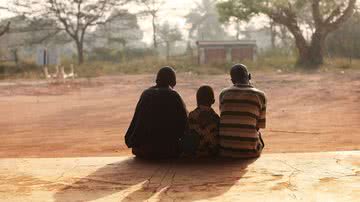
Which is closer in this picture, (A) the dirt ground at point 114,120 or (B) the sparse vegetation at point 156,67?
(A) the dirt ground at point 114,120

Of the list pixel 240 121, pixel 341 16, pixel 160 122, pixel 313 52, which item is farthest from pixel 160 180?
pixel 313 52

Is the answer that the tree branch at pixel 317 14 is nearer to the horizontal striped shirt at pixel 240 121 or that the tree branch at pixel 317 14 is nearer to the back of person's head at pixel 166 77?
the horizontal striped shirt at pixel 240 121

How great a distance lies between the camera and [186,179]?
12.9 ft

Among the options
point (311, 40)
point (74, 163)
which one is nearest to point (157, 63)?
point (311, 40)

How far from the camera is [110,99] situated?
14109 mm

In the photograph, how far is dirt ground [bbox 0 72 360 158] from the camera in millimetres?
6754

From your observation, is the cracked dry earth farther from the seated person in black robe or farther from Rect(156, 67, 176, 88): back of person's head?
Rect(156, 67, 176, 88): back of person's head

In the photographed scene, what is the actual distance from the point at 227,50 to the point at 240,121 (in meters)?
30.3

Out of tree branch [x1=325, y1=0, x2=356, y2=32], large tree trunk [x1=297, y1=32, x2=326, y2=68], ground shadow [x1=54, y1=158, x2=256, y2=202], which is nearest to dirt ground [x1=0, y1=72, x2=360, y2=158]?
ground shadow [x1=54, y1=158, x2=256, y2=202]

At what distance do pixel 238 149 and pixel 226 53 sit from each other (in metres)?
30.3

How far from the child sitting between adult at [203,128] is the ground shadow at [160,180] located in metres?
0.15

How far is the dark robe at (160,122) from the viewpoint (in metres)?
4.73

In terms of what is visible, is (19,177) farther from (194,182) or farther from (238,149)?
(238,149)

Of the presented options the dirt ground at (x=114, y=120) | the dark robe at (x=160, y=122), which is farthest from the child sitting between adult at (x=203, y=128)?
the dirt ground at (x=114, y=120)
